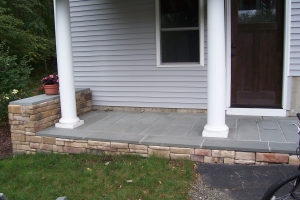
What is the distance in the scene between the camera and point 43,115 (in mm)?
4348

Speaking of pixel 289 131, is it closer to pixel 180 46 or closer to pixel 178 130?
pixel 178 130

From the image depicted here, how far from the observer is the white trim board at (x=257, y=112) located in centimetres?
471

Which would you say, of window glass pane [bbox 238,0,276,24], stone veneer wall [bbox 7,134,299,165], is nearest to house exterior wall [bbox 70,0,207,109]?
window glass pane [bbox 238,0,276,24]

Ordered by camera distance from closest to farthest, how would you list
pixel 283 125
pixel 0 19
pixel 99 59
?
pixel 283 125, pixel 99 59, pixel 0 19

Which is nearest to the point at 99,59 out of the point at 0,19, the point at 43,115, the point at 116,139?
the point at 43,115

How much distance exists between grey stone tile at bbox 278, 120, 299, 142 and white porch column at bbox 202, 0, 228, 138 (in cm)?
77

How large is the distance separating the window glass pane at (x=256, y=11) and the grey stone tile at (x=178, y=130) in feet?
6.73

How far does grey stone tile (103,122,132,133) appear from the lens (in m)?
4.26

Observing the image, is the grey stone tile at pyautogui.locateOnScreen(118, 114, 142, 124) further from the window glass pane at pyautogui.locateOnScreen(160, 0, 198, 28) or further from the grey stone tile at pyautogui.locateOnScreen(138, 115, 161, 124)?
the window glass pane at pyautogui.locateOnScreen(160, 0, 198, 28)

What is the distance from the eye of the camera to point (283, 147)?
328 centimetres

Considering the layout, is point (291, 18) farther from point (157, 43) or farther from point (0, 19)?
point (0, 19)

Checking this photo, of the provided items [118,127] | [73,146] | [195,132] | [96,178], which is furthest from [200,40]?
[96,178]

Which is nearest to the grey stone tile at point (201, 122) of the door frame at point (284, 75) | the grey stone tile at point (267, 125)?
the door frame at point (284, 75)

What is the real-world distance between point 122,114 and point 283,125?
2669 millimetres
